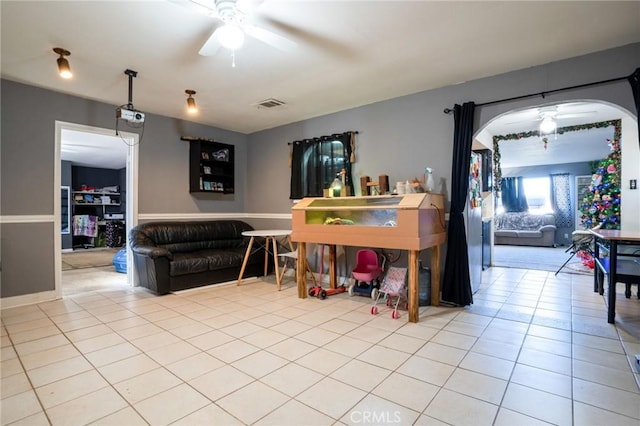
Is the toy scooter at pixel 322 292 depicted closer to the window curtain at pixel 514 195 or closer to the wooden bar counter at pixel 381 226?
the wooden bar counter at pixel 381 226

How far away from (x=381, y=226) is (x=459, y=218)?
0.97 m

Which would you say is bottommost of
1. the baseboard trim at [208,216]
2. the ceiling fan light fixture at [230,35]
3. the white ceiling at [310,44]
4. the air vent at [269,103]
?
the baseboard trim at [208,216]

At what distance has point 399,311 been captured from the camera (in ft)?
11.1

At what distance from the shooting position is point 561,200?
9.54m

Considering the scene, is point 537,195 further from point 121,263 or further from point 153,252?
point 121,263

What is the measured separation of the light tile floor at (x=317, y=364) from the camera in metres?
1.70

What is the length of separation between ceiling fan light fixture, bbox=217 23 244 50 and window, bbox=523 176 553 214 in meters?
10.8

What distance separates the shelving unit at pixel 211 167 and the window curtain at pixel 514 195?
9128 millimetres

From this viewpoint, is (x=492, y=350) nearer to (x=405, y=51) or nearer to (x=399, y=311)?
(x=399, y=311)

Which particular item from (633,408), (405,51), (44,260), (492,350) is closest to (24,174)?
(44,260)

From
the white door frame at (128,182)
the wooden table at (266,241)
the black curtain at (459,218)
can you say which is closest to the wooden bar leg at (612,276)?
the black curtain at (459,218)

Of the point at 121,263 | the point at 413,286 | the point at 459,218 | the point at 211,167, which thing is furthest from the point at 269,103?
the point at 121,263

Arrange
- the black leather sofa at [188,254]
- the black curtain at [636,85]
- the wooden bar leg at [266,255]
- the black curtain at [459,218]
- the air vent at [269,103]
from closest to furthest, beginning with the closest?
1. the black curtain at [636,85]
2. the black curtain at [459,218]
3. the black leather sofa at [188,254]
4. the air vent at [269,103]
5. the wooden bar leg at [266,255]

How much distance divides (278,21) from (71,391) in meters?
2.89
